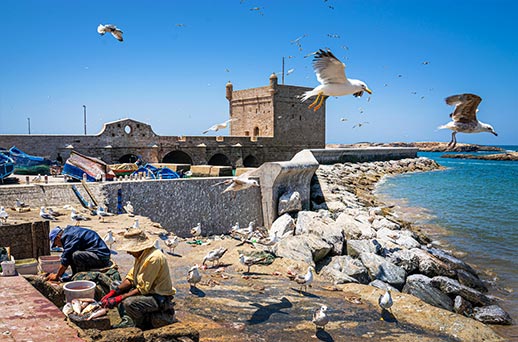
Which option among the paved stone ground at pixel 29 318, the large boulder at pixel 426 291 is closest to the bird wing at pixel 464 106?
the large boulder at pixel 426 291

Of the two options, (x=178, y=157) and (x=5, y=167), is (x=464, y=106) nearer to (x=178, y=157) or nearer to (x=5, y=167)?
(x=5, y=167)

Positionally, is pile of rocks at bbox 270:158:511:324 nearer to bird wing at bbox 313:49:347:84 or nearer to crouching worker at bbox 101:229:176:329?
bird wing at bbox 313:49:347:84

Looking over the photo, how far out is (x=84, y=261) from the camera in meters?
5.39

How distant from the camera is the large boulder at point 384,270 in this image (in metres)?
9.74

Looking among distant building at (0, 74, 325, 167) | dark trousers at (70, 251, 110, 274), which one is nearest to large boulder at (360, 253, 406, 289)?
dark trousers at (70, 251, 110, 274)

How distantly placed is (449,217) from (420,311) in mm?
14164

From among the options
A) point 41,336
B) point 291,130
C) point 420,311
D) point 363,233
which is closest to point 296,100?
point 291,130

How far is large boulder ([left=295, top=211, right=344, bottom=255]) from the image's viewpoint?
11.1 m

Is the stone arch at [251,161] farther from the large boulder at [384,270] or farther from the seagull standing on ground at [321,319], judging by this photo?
the seagull standing on ground at [321,319]

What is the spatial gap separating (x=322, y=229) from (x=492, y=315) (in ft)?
15.3

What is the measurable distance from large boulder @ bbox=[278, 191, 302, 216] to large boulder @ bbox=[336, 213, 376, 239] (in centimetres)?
238

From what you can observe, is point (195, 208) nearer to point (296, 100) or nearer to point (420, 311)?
point (420, 311)

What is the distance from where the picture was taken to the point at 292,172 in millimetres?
16641

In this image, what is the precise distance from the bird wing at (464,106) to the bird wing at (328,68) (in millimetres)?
1811
